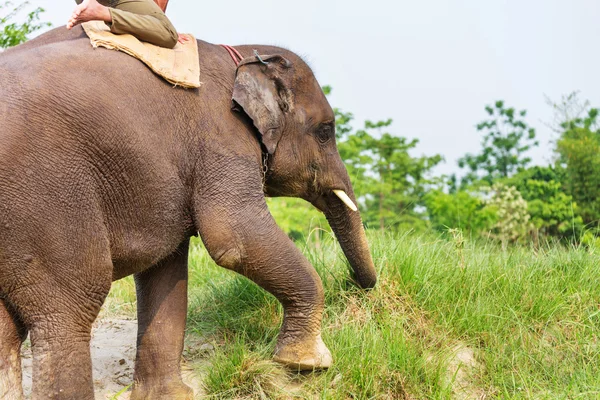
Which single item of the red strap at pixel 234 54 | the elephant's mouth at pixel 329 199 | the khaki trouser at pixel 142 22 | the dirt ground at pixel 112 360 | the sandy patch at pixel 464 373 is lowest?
the dirt ground at pixel 112 360

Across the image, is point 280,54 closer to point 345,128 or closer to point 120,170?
point 120,170

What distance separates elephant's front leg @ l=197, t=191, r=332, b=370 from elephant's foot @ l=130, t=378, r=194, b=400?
595 millimetres

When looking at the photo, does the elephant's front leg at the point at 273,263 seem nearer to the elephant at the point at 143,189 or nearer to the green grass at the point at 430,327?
the elephant at the point at 143,189

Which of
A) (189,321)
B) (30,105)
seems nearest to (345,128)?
(189,321)

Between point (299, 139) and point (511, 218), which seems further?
point (511, 218)

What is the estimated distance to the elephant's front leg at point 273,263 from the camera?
4297 mm

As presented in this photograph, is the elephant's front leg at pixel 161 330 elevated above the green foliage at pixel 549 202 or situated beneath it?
elevated above

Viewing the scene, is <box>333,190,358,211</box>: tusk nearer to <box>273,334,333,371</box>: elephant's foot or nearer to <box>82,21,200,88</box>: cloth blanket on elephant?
<box>273,334,333,371</box>: elephant's foot

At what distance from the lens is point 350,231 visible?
520 centimetres

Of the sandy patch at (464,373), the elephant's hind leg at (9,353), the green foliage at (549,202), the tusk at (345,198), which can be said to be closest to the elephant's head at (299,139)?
the tusk at (345,198)

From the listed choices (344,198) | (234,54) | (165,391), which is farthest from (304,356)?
(234,54)

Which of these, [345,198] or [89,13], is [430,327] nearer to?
[345,198]

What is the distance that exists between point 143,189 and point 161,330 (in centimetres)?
115

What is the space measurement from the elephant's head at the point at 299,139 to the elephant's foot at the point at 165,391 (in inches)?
49.4
